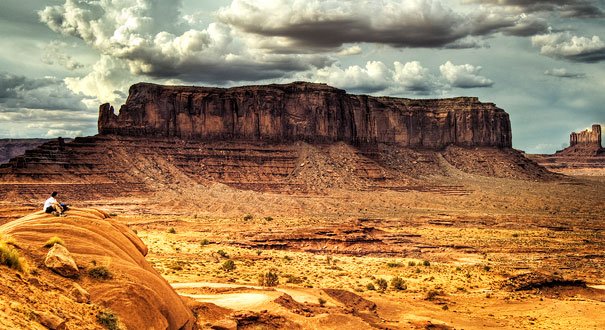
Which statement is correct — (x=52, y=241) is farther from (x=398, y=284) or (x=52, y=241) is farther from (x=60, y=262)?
(x=398, y=284)

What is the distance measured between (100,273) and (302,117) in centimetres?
11473

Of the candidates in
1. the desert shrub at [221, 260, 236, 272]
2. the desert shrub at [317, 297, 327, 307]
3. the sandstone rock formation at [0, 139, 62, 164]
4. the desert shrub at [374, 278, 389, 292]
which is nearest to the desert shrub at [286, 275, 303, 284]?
the desert shrub at [221, 260, 236, 272]

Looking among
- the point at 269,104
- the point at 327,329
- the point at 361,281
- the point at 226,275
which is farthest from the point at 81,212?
the point at 269,104

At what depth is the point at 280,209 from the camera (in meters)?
89.2

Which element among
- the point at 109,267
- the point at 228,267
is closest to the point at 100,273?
the point at 109,267

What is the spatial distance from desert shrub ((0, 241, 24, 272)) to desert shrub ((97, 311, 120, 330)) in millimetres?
1605

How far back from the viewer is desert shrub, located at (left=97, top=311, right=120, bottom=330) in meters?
12.2

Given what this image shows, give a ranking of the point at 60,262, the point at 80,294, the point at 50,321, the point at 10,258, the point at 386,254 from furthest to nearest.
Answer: the point at 386,254 → the point at 60,262 → the point at 80,294 → the point at 10,258 → the point at 50,321

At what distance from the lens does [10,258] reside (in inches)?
472

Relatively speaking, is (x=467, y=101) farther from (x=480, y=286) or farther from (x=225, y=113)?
(x=480, y=286)

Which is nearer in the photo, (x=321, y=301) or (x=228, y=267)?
(x=321, y=301)

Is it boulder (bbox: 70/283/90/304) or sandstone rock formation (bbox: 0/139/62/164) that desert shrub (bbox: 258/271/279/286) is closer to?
boulder (bbox: 70/283/90/304)

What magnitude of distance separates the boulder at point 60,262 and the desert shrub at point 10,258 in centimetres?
111

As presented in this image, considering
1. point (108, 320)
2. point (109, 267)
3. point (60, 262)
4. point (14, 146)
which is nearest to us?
point (108, 320)
